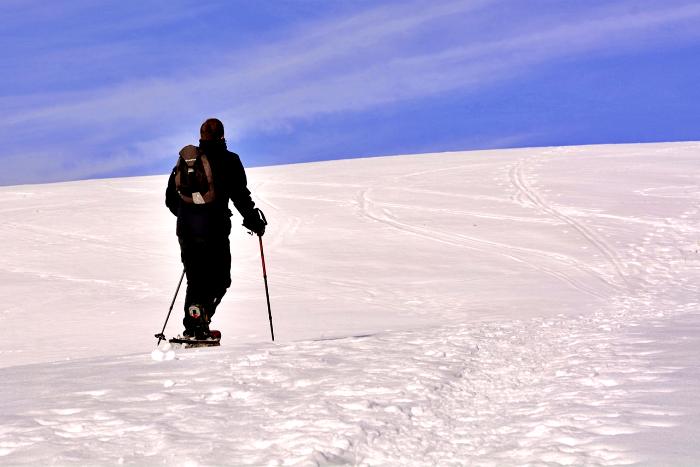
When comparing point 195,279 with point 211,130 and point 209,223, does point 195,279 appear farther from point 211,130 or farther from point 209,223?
point 211,130

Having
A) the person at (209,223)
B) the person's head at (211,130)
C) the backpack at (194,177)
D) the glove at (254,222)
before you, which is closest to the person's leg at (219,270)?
the person at (209,223)

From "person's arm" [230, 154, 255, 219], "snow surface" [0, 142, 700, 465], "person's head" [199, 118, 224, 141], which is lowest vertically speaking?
"snow surface" [0, 142, 700, 465]

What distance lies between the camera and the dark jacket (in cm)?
783

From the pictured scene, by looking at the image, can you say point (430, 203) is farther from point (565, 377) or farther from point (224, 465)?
point (224, 465)

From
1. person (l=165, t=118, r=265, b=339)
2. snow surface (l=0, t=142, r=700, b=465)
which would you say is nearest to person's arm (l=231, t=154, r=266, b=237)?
person (l=165, t=118, r=265, b=339)

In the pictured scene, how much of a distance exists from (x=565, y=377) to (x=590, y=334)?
7.50ft

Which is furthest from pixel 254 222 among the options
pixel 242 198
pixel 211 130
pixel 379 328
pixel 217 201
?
pixel 379 328

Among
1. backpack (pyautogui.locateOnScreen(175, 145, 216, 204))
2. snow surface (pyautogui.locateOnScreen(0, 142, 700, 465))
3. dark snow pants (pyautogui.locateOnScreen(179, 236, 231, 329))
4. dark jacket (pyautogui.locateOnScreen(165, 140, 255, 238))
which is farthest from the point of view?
dark snow pants (pyautogui.locateOnScreen(179, 236, 231, 329))

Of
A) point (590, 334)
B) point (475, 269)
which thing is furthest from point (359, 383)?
point (475, 269)

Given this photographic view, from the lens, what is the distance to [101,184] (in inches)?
→ 1112

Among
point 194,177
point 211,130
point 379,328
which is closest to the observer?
point 194,177

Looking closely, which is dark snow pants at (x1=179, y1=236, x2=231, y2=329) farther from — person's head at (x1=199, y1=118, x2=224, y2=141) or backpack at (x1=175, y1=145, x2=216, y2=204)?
person's head at (x1=199, y1=118, x2=224, y2=141)

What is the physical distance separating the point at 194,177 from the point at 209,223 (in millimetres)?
451

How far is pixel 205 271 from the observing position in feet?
26.3
